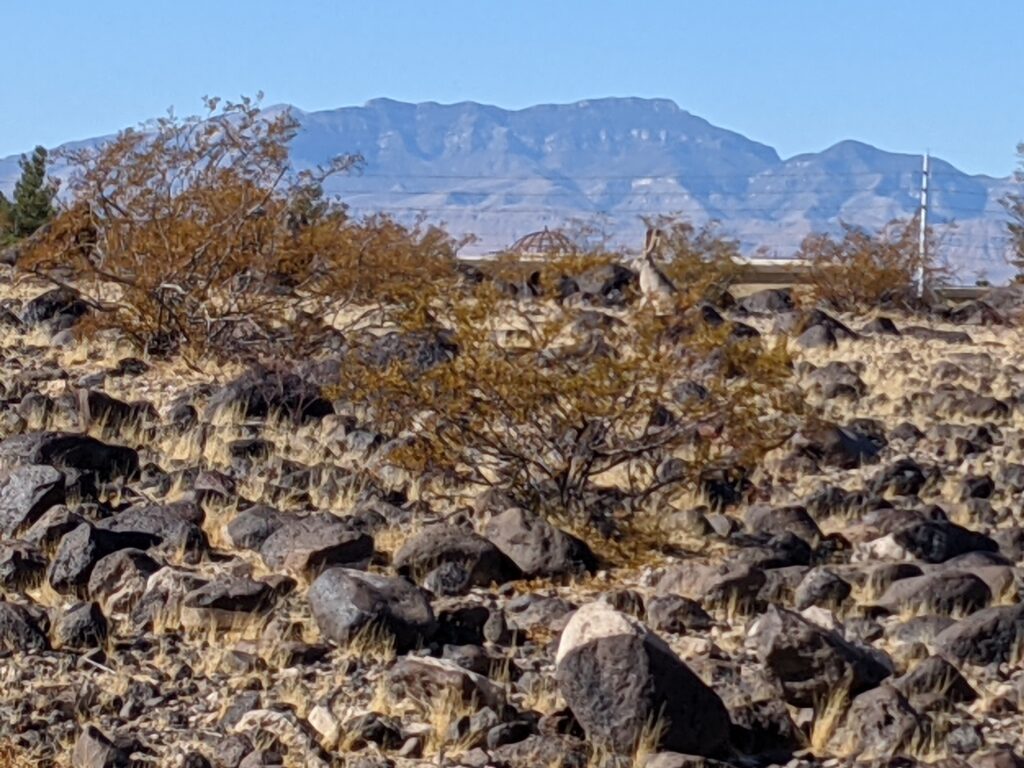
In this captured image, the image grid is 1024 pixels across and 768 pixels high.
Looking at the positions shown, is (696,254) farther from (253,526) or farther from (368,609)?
(368,609)

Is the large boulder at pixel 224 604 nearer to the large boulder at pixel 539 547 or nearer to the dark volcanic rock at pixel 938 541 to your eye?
the large boulder at pixel 539 547

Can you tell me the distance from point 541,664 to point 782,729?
3.81ft

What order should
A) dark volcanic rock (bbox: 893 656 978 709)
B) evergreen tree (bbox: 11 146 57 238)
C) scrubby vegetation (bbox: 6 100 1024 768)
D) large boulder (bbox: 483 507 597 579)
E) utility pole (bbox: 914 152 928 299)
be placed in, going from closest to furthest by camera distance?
scrubby vegetation (bbox: 6 100 1024 768), dark volcanic rock (bbox: 893 656 978 709), large boulder (bbox: 483 507 597 579), utility pole (bbox: 914 152 928 299), evergreen tree (bbox: 11 146 57 238)

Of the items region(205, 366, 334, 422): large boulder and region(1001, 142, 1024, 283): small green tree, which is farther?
region(1001, 142, 1024, 283): small green tree

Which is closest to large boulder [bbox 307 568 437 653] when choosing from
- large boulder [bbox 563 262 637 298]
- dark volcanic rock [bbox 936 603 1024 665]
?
dark volcanic rock [bbox 936 603 1024 665]

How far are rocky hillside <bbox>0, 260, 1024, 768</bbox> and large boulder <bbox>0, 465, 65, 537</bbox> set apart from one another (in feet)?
0.07

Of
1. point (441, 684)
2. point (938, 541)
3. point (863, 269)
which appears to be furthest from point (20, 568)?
point (863, 269)

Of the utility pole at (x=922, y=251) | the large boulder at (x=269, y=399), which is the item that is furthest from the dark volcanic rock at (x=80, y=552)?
the utility pole at (x=922, y=251)

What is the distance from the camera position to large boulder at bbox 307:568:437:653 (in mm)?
8125

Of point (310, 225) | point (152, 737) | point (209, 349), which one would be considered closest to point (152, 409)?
point (209, 349)

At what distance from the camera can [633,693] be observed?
6996mm

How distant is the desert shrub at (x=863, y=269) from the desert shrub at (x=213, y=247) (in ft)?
33.5

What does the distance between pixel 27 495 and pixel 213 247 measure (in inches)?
269

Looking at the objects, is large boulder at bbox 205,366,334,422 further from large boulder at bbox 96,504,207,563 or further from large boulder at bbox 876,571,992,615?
large boulder at bbox 876,571,992,615
